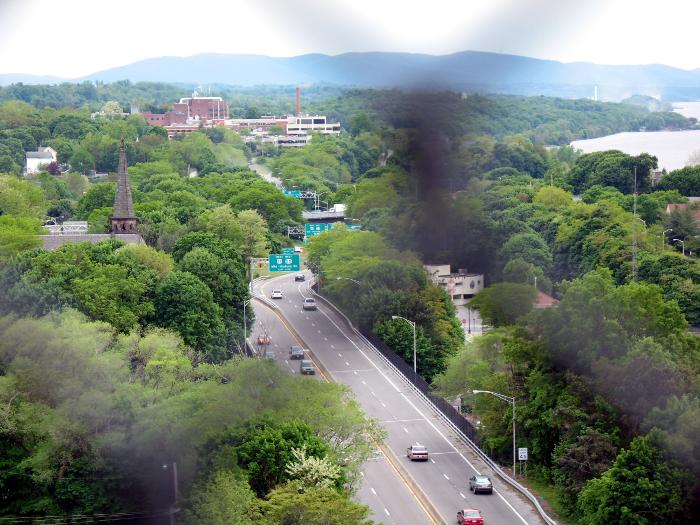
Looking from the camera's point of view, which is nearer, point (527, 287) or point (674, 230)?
point (527, 287)

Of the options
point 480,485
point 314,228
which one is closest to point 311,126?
point 314,228

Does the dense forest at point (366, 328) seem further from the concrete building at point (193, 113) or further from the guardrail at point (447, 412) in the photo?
the concrete building at point (193, 113)

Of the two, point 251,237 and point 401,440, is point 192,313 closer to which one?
point 401,440

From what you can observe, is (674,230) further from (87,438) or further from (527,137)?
(87,438)

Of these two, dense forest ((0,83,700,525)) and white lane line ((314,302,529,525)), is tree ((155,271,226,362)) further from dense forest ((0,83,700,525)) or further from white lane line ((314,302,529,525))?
white lane line ((314,302,529,525))

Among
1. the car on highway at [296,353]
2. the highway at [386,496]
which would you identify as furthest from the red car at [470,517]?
the car on highway at [296,353]

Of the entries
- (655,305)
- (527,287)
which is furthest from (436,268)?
(655,305)
